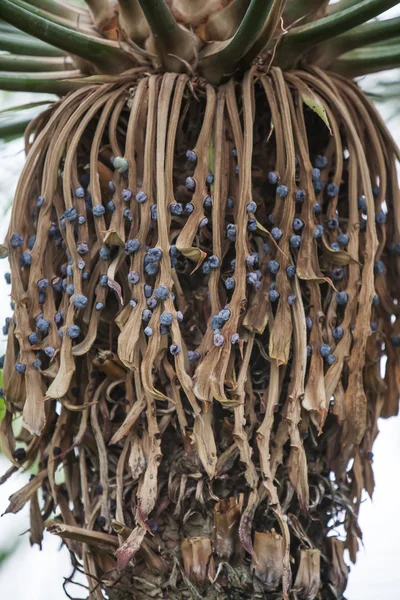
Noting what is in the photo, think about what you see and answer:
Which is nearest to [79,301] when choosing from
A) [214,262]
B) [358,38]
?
[214,262]

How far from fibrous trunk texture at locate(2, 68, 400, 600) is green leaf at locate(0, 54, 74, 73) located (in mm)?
114

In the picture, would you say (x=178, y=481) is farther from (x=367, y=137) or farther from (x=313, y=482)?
(x=367, y=137)

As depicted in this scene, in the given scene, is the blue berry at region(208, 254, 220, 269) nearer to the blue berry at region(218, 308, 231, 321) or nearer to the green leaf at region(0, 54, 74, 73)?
the blue berry at region(218, 308, 231, 321)

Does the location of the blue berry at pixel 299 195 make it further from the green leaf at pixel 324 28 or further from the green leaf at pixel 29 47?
the green leaf at pixel 29 47

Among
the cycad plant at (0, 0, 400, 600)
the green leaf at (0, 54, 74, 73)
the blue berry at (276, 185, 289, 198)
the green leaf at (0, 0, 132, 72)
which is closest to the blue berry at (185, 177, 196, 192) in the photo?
the cycad plant at (0, 0, 400, 600)

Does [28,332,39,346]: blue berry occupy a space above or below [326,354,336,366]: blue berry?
above

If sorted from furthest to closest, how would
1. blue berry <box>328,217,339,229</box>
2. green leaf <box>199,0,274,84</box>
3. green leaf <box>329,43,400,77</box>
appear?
green leaf <box>329,43,400,77</box> < blue berry <box>328,217,339,229</box> < green leaf <box>199,0,274,84</box>

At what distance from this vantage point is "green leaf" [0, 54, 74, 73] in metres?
1.19

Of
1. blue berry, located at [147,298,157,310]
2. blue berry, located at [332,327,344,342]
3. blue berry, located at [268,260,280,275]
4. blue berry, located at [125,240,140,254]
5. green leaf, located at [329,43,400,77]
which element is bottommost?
blue berry, located at [332,327,344,342]

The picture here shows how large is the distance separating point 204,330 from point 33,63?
1.59 ft

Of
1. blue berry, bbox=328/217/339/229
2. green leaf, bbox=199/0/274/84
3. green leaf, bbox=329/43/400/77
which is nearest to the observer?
green leaf, bbox=199/0/274/84

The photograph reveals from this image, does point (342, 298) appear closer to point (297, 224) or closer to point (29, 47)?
point (297, 224)

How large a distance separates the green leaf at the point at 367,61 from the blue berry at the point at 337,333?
399 millimetres

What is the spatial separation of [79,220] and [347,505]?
50 centimetres
